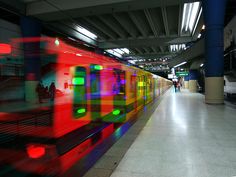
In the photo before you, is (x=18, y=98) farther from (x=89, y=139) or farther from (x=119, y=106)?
(x=89, y=139)

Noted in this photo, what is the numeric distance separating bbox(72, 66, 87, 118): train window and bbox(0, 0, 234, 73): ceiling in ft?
25.4

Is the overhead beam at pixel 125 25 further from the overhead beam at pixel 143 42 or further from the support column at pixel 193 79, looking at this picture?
the support column at pixel 193 79

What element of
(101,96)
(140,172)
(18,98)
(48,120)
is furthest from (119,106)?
(18,98)

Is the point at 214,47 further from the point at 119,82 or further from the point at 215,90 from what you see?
the point at 119,82

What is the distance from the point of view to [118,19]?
15.3 metres

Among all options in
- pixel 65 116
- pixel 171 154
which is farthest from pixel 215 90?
pixel 65 116

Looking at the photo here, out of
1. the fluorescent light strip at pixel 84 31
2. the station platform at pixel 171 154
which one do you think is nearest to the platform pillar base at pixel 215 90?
the station platform at pixel 171 154

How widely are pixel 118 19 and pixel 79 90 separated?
38.2 feet

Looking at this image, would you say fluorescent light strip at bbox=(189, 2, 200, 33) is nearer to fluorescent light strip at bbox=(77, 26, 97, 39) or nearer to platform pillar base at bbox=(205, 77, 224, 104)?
platform pillar base at bbox=(205, 77, 224, 104)

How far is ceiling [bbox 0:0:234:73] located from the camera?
11.8 metres

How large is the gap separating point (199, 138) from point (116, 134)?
205 cm

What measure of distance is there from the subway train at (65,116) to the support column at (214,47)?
624cm

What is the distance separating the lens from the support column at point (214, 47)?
10844mm

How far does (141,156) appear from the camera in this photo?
3.53 meters
